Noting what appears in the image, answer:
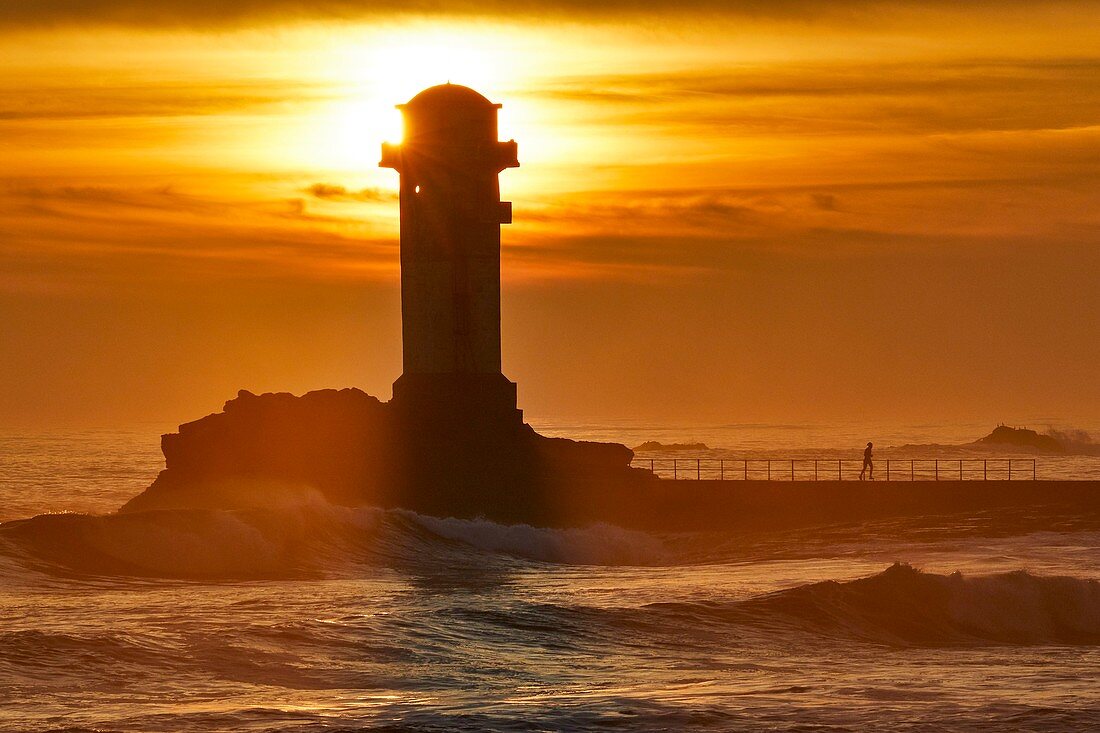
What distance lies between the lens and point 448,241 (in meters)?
48.1

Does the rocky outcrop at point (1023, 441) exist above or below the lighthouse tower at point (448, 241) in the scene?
below

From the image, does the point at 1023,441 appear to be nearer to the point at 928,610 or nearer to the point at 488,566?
the point at 488,566

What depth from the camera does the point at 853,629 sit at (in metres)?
26.3

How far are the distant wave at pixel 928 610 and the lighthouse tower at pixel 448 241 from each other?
2047 cm

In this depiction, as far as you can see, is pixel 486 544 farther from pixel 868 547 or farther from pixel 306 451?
pixel 868 547

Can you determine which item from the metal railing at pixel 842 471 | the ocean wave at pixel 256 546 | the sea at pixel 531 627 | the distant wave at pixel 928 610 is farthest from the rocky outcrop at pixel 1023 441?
the distant wave at pixel 928 610

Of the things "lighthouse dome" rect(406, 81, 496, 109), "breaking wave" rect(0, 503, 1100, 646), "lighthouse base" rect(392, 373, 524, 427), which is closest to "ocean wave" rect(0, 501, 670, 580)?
"breaking wave" rect(0, 503, 1100, 646)

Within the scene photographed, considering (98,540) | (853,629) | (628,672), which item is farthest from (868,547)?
(628,672)

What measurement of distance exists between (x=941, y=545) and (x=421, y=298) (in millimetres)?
16164

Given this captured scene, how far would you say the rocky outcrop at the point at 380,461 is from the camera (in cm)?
4797

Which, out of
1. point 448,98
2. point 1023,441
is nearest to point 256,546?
point 448,98

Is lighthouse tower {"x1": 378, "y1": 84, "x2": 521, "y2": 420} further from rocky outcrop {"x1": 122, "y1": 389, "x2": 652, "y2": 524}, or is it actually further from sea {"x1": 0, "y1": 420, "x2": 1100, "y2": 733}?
sea {"x1": 0, "y1": 420, "x2": 1100, "y2": 733}

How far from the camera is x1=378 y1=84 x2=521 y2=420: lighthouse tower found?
4800 centimetres

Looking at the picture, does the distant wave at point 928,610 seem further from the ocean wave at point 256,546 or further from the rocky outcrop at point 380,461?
the rocky outcrop at point 380,461
